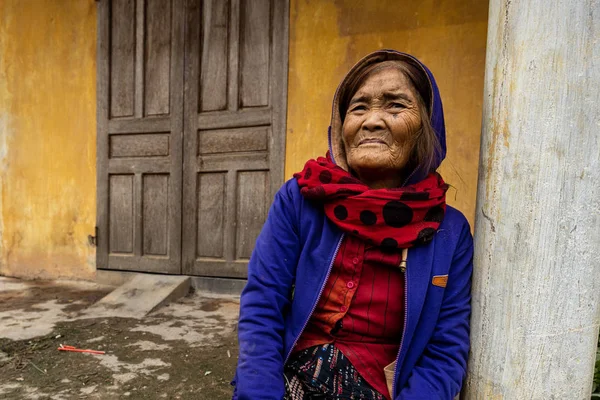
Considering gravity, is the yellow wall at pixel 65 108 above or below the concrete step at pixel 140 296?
above

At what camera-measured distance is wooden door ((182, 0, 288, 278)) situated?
3672mm

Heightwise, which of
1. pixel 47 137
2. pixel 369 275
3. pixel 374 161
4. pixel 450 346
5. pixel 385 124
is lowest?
pixel 450 346

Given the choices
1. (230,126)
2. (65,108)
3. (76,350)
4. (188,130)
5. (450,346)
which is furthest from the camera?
(65,108)

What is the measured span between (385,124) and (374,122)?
0.13 feet

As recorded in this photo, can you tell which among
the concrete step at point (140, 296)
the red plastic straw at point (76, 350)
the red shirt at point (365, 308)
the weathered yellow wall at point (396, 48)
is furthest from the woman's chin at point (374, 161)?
the concrete step at point (140, 296)

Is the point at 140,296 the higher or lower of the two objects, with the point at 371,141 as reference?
lower

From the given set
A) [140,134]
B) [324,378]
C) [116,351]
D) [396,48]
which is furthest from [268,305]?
[140,134]

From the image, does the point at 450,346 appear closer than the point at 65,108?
Yes

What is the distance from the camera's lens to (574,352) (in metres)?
1.13

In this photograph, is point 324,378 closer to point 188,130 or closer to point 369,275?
point 369,275

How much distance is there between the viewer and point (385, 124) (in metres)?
1.36

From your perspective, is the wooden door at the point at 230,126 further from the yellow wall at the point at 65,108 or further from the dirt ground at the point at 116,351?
the dirt ground at the point at 116,351

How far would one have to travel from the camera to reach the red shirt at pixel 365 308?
130cm

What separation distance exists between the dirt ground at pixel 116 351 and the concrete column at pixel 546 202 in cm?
146
